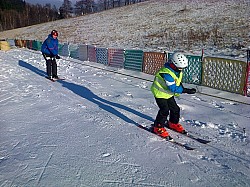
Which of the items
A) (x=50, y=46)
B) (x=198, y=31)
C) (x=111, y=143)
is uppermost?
(x=198, y=31)

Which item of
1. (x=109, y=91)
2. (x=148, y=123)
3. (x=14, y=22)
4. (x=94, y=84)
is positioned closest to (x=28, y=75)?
(x=94, y=84)

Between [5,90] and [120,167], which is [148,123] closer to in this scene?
[120,167]

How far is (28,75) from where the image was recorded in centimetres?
1131

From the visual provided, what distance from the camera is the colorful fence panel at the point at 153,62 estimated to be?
1075cm

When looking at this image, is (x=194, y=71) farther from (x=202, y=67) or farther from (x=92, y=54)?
(x=92, y=54)

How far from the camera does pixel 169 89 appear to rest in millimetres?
4176

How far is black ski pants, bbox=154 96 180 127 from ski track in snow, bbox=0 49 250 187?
0.30m

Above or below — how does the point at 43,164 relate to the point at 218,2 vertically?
below

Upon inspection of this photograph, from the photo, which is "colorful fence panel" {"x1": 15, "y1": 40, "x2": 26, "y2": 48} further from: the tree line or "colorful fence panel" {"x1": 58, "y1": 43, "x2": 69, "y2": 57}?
the tree line

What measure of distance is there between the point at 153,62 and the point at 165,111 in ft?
22.6

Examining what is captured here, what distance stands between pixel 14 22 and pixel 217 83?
3328 inches

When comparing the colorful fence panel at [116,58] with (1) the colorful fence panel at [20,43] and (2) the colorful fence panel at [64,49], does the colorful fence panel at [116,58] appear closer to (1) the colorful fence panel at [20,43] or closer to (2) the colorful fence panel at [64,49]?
(2) the colorful fence panel at [64,49]

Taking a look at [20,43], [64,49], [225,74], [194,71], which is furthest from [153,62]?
[20,43]

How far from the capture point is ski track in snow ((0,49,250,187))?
3.29m
